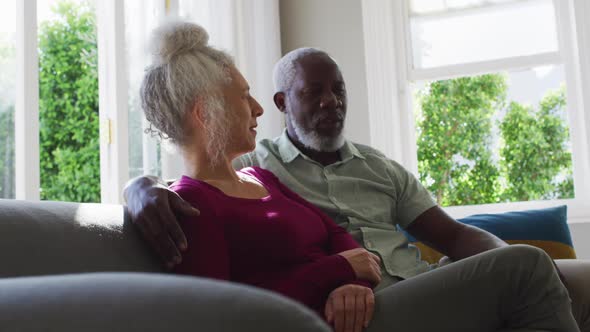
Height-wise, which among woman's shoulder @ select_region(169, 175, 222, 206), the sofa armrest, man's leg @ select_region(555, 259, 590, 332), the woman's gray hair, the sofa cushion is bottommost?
man's leg @ select_region(555, 259, 590, 332)

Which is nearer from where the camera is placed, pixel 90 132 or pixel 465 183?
pixel 465 183

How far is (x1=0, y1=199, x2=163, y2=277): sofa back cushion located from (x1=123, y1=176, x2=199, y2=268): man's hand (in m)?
0.04

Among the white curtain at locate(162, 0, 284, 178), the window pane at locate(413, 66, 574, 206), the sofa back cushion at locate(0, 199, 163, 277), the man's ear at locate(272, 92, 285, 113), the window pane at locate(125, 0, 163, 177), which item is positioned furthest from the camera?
the window pane at locate(413, 66, 574, 206)

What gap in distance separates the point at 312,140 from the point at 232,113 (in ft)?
2.25

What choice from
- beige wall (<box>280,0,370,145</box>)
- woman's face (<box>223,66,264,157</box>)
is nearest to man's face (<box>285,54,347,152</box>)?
woman's face (<box>223,66,264,157</box>)

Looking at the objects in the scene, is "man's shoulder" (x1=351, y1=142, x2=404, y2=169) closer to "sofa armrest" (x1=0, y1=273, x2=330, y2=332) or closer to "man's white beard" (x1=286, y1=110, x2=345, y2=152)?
"man's white beard" (x1=286, y1=110, x2=345, y2=152)

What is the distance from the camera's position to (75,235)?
3.72 feet

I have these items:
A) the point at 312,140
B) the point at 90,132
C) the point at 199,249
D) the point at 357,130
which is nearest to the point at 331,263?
the point at 199,249

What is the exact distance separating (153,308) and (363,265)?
1.07 metres

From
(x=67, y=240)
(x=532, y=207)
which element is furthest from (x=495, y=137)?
(x=67, y=240)

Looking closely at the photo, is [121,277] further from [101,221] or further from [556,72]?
[556,72]

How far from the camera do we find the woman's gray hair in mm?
1550

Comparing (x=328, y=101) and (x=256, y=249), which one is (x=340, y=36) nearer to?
(x=328, y=101)

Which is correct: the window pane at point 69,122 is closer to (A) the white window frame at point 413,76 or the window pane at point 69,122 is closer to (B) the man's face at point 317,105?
(A) the white window frame at point 413,76
